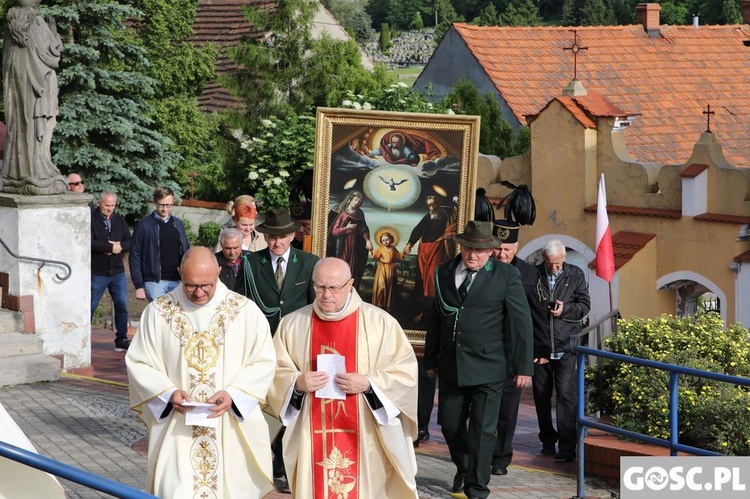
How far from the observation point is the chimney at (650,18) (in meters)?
31.5

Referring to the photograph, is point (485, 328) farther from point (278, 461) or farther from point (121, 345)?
point (121, 345)

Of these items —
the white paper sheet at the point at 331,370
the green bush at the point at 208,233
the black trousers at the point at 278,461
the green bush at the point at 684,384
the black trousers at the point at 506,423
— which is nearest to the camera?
the white paper sheet at the point at 331,370

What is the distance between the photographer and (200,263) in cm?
769

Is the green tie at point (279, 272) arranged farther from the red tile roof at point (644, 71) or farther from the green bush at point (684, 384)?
the red tile roof at point (644, 71)

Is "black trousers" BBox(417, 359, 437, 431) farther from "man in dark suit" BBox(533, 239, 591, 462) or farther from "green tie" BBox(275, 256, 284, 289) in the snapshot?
"green tie" BBox(275, 256, 284, 289)

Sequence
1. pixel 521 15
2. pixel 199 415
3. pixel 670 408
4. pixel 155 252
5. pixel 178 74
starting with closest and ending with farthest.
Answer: pixel 199 415 → pixel 670 408 → pixel 155 252 → pixel 178 74 → pixel 521 15

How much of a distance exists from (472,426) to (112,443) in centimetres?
282

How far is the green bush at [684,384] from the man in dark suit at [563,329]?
0.25 meters

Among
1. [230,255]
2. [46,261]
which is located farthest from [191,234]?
[230,255]

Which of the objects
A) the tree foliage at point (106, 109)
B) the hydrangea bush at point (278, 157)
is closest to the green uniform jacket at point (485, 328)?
the hydrangea bush at point (278, 157)

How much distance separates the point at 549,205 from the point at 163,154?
27.6 ft

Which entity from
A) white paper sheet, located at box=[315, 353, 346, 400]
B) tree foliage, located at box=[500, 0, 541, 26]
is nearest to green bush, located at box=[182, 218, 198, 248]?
white paper sheet, located at box=[315, 353, 346, 400]

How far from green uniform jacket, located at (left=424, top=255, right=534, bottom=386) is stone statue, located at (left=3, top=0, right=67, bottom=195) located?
5408 mm

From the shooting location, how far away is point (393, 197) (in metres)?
11.2
